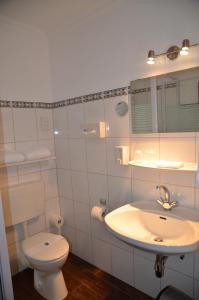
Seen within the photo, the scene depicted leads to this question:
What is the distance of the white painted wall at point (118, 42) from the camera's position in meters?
1.39

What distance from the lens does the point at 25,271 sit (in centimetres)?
216

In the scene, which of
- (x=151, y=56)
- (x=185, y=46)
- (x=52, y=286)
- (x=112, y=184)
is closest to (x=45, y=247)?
(x=52, y=286)

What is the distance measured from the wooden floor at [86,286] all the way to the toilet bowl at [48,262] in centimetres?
9

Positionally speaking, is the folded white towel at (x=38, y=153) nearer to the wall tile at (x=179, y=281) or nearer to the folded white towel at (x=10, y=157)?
the folded white towel at (x=10, y=157)

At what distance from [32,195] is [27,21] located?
167 cm

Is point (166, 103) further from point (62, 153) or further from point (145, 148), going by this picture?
point (62, 153)

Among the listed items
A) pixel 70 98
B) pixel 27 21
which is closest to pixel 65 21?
pixel 27 21

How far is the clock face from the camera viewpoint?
172cm

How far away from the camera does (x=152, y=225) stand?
149cm

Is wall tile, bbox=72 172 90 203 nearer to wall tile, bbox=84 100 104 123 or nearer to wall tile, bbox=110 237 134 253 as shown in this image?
wall tile, bbox=110 237 134 253

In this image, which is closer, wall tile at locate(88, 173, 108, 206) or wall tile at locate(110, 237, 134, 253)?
wall tile at locate(110, 237, 134, 253)

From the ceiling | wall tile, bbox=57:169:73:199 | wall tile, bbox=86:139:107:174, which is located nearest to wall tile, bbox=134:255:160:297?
wall tile, bbox=86:139:107:174

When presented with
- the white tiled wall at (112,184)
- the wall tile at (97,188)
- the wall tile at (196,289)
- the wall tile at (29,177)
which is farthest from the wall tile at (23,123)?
the wall tile at (196,289)

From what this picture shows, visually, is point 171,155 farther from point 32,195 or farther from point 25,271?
point 25,271
